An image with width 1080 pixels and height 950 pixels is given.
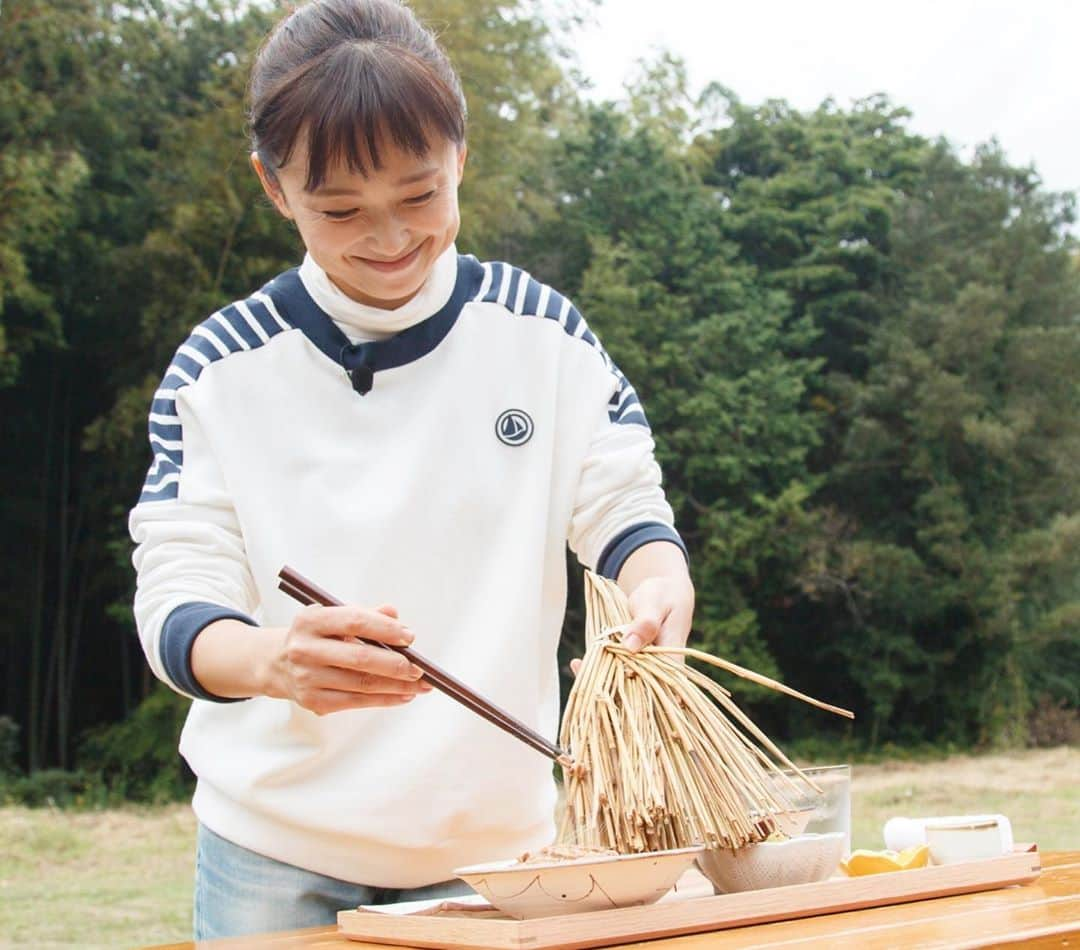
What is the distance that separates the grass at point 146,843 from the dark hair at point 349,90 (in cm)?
641

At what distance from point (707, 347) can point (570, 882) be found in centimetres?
1641

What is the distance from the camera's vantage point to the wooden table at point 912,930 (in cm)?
129

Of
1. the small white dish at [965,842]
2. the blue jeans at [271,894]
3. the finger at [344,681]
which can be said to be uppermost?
the finger at [344,681]

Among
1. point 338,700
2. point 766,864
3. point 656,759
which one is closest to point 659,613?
point 656,759

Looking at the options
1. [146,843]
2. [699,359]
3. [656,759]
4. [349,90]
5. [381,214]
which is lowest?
[146,843]

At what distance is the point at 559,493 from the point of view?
182cm

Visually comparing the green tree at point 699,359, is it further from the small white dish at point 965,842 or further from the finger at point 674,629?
the finger at point 674,629

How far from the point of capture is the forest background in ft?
47.7

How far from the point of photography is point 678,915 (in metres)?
1.37

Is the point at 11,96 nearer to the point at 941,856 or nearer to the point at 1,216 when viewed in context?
the point at 1,216

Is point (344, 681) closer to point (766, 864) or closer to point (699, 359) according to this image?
point (766, 864)

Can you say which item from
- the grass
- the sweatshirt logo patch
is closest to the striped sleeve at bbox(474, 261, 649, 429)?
the sweatshirt logo patch

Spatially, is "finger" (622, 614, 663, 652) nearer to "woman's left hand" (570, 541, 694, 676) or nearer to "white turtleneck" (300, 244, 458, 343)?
"woman's left hand" (570, 541, 694, 676)

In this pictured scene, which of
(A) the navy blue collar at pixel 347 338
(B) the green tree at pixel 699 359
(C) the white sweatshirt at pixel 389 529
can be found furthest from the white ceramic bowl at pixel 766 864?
(B) the green tree at pixel 699 359
